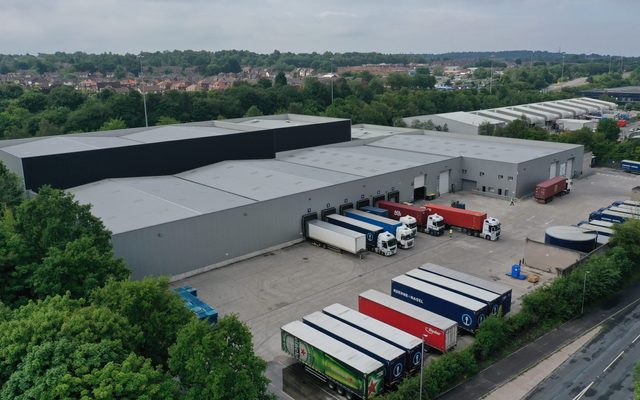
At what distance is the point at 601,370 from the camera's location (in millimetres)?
24188

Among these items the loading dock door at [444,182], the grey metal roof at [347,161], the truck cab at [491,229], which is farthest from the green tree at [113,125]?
the truck cab at [491,229]

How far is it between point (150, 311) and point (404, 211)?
97.3 feet

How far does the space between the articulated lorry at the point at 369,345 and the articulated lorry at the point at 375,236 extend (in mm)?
14549

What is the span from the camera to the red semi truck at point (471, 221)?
42.2 m

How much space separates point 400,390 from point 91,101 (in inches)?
3636

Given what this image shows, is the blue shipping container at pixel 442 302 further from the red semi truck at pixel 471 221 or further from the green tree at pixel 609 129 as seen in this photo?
the green tree at pixel 609 129

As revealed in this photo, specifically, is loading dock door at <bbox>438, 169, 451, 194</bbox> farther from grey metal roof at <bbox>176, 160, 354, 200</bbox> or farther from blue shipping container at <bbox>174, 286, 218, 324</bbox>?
blue shipping container at <bbox>174, 286, 218, 324</bbox>

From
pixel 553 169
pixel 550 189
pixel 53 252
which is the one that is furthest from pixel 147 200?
pixel 553 169

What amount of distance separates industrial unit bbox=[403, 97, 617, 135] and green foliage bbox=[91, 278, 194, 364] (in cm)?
7693

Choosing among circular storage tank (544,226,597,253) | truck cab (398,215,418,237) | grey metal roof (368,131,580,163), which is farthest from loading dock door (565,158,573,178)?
truck cab (398,215,418,237)

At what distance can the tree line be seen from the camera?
15492 millimetres

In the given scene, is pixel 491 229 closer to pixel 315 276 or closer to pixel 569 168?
pixel 315 276

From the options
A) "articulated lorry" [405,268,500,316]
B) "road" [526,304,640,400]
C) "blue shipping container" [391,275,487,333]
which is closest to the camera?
"road" [526,304,640,400]

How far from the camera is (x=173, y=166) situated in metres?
49.6
